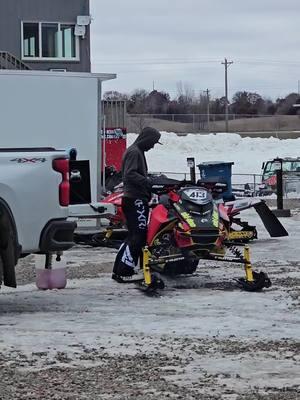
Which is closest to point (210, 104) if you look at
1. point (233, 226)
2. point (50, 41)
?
point (50, 41)

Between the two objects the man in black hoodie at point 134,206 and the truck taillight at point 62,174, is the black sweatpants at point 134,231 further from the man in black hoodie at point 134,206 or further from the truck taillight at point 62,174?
the truck taillight at point 62,174

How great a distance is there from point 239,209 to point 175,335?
6.54 meters

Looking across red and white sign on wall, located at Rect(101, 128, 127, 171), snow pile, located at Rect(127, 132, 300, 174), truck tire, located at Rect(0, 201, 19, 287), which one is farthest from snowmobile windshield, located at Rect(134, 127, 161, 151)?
snow pile, located at Rect(127, 132, 300, 174)

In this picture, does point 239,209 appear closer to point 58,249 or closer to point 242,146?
point 58,249

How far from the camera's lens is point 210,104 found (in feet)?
314

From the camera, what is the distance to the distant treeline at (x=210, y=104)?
87.9 m

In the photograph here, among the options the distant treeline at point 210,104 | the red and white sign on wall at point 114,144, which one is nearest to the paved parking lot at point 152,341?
the red and white sign on wall at point 114,144

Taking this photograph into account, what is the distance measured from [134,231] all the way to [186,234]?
0.61m

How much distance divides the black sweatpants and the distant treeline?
70.7 m

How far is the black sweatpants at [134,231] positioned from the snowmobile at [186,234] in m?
0.10

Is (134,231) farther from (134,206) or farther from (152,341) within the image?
(152,341)

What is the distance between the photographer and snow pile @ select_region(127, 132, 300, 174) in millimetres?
53969

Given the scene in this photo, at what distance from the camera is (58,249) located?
886 cm

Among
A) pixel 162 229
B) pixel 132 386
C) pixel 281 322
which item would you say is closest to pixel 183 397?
pixel 132 386
